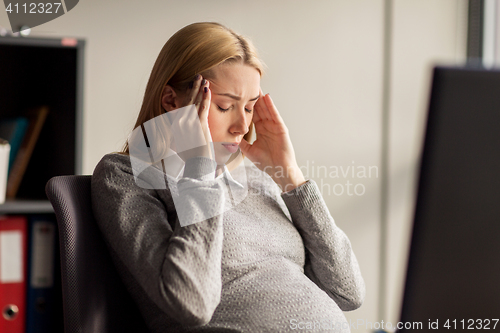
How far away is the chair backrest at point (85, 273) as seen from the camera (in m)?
0.78

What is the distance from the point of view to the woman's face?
1032mm

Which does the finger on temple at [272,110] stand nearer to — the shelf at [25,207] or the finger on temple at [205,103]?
the finger on temple at [205,103]

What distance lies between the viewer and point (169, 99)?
1.07 meters

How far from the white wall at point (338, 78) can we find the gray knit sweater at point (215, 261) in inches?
32.4

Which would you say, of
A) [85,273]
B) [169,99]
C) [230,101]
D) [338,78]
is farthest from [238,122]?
[338,78]

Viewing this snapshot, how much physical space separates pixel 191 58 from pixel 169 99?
0.37 ft

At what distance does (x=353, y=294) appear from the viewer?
107cm

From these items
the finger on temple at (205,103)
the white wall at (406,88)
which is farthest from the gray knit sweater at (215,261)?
the white wall at (406,88)

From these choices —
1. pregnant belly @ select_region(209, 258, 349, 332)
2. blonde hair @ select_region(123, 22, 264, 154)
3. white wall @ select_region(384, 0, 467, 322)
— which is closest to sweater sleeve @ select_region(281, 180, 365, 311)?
pregnant belly @ select_region(209, 258, 349, 332)

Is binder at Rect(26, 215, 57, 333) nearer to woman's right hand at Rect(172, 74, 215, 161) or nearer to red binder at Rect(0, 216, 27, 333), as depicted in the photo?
red binder at Rect(0, 216, 27, 333)

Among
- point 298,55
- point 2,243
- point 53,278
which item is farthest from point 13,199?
point 298,55

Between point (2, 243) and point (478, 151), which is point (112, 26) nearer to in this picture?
point (2, 243)

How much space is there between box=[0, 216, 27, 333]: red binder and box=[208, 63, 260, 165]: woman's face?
2.04 feet

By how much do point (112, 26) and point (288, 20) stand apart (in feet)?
2.33
